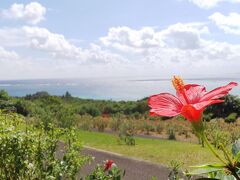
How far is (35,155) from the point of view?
4.11 metres

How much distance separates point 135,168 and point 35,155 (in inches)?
204

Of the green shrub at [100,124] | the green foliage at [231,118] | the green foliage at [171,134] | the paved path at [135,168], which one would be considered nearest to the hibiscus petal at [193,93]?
the paved path at [135,168]

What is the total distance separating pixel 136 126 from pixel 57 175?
15.7m

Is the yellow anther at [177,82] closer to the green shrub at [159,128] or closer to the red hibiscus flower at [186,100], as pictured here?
the red hibiscus flower at [186,100]

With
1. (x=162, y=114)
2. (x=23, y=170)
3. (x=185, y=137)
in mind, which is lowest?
(x=185, y=137)

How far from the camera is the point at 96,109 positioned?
29.3m

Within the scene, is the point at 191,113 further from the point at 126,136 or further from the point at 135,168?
the point at 126,136

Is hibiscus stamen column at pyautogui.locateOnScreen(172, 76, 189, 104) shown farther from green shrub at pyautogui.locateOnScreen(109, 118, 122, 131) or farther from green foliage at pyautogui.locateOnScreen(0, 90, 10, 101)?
green foliage at pyautogui.locateOnScreen(0, 90, 10, 101)

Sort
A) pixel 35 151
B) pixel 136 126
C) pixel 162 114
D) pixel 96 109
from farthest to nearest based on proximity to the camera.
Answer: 1. pixel 96 109
2. pixel 136 126
3. pixel 35 151
4. pixel 162 114

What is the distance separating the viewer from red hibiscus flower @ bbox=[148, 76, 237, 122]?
98 cm

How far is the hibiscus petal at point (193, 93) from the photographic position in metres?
1.05

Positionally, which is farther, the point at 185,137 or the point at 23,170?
the point at 185,137

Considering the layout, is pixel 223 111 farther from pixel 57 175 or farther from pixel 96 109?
pixel 57 175

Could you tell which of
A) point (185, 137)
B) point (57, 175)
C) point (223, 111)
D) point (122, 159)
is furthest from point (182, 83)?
point (223, 111)
